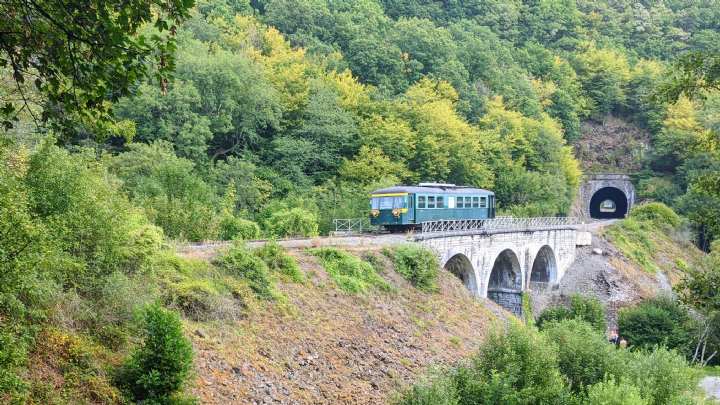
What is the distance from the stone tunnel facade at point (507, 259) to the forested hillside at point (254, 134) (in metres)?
5.88

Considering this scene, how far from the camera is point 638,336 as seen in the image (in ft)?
101

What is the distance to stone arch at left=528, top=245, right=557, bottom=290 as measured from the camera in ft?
132

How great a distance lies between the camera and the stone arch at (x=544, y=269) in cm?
4022

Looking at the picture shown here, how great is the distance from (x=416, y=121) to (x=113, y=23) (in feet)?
126

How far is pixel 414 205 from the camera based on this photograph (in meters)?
27.6

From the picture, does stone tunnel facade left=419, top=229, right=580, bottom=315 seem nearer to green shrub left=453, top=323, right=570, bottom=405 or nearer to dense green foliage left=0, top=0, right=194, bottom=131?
green shrub left=453, top=323, right=570, bottom=405

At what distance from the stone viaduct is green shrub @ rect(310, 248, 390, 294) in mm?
4769

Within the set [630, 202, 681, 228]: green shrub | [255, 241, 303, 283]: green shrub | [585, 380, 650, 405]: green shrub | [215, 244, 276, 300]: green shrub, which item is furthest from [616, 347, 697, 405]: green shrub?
[630, 202, 681, 228]: green shrub

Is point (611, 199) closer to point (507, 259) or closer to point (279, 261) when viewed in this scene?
point (507, 259)

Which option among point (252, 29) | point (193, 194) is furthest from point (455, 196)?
point (252, 29)

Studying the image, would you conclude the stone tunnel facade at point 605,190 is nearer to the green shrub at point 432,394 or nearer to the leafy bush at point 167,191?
the leafy bush at point 167,191

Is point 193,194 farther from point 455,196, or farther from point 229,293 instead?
point 455,196

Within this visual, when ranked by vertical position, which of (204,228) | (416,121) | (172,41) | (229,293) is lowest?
(229,293)

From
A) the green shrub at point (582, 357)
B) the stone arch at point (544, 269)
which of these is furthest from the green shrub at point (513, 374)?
the stone arch at point (544, 269)
